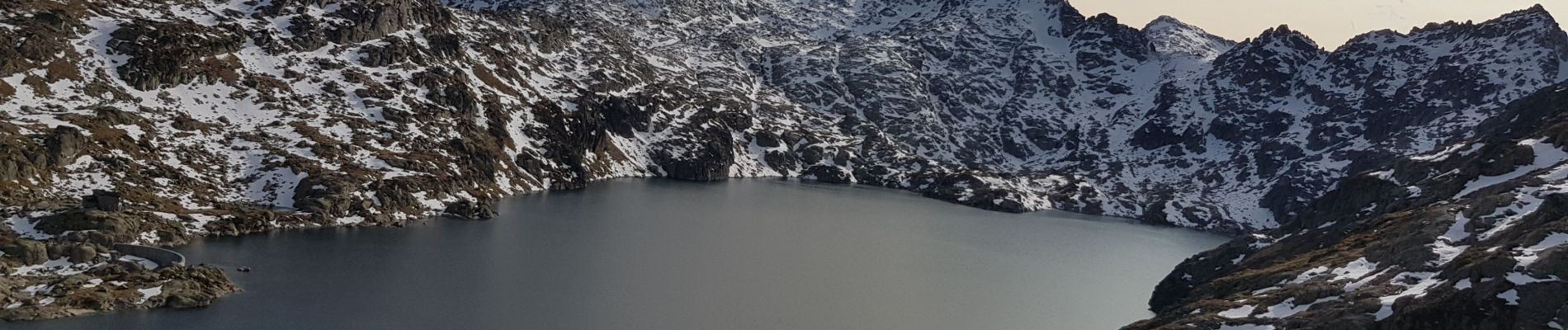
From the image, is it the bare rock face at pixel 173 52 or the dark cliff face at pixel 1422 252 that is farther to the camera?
the bare rock face at pixel 173 52

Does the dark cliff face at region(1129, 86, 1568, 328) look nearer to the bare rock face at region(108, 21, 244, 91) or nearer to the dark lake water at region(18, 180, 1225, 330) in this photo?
the dark lake water at region(18, 180, 1225, 330)

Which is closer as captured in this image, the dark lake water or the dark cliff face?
the dark cliff face

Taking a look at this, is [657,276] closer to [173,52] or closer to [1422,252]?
[1422,252]

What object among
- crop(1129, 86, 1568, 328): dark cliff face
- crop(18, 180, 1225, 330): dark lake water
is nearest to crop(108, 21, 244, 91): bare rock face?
crop(18, 180, 1225, 330): dark lake water

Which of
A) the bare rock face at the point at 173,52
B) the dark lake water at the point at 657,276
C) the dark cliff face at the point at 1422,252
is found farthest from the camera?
the bare rock face at the point at 173,52

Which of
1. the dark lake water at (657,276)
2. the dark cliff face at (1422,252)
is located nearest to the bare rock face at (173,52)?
the dark lake water at (657,276)

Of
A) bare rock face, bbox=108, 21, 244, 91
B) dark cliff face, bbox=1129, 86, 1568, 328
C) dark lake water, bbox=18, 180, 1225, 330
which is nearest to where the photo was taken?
dark cliff face, bbox=1129, 86, 1568, 328

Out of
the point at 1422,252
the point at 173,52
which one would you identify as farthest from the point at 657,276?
the point at 173,52

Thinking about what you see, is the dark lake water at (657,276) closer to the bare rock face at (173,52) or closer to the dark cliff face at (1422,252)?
the dark cliff face at (1422,252)
